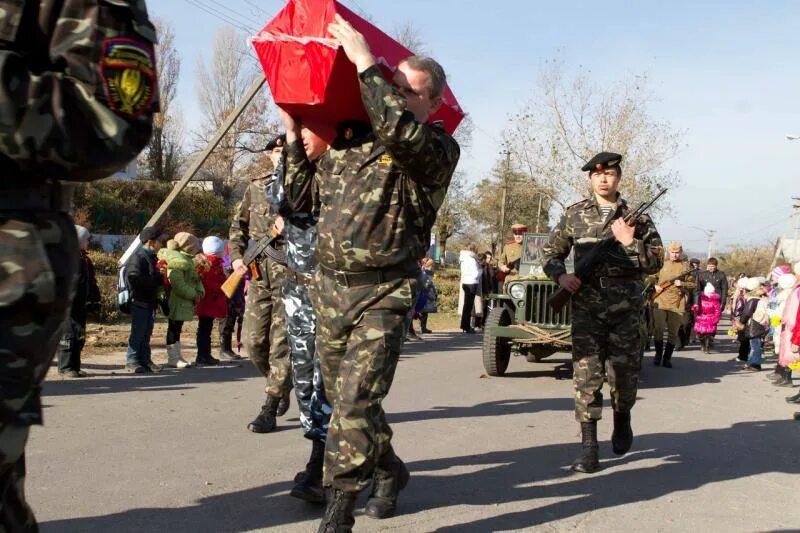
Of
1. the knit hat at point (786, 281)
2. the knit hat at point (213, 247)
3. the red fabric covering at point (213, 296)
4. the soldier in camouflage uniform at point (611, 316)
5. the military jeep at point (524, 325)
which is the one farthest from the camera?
the knit hat at point (786, 281)

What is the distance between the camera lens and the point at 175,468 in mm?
4906

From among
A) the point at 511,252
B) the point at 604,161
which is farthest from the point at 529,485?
the point at 511,252

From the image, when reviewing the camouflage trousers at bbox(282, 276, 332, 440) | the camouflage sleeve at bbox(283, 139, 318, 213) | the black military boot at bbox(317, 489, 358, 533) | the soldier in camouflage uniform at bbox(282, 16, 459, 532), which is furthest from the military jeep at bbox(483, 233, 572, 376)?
the black military boot at bbox(317, 489, 358, 533)

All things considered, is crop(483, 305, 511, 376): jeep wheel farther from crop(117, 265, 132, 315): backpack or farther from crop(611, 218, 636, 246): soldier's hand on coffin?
crop(611, 218, 636, 246): soldier's hand on coffin

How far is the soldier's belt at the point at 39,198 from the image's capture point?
1.95m

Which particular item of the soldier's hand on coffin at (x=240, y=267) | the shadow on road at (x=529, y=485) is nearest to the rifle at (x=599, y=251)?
the shadow on road at (x=529, y=485)

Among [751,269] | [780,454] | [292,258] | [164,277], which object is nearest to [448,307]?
[164,277]

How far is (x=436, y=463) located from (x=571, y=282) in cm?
151

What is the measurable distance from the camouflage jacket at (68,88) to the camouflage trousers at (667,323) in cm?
1215

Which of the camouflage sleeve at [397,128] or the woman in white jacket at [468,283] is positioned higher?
the camouflage sleeve at [397,128]

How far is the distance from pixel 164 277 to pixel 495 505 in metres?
6.75

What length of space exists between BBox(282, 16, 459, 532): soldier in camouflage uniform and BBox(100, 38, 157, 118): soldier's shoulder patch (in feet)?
4.50

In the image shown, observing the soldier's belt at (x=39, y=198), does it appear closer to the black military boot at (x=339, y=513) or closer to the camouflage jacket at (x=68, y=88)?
the camouflage jacket at (x=68, y=88)

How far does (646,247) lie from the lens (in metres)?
5.52
